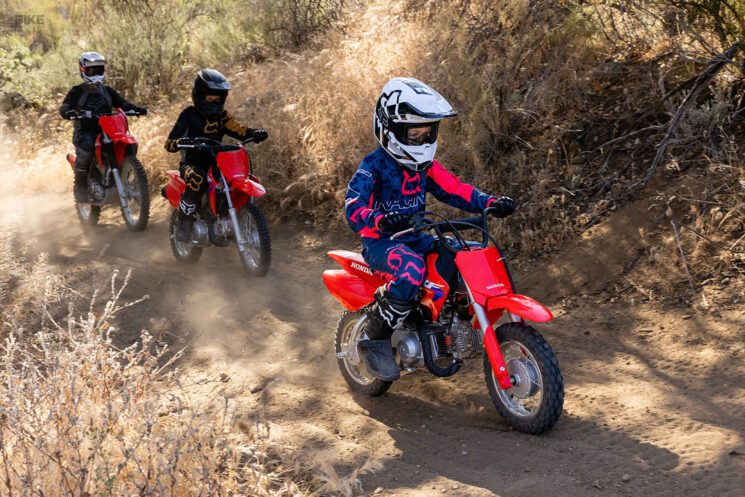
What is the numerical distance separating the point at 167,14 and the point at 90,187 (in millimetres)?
6357

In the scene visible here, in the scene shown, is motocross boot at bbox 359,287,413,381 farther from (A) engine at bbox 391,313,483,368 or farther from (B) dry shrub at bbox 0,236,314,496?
(B) dry shrub at bbox 0,236,314,496

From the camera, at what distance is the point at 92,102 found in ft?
32.4

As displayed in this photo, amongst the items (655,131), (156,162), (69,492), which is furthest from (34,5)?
(69,492)

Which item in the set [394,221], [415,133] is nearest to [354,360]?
[394,221]

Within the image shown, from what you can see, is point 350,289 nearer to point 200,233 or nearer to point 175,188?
point 200,233

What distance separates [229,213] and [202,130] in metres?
0.97

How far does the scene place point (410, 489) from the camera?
3.88m

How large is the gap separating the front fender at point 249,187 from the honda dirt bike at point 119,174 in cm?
249

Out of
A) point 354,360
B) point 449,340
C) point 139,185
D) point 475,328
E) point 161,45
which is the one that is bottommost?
point 354,360

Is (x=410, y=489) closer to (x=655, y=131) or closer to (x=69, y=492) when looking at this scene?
(x=69, y=492)

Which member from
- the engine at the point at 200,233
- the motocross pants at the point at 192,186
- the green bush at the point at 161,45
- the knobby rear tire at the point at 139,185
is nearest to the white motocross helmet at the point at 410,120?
the motocross pants at the point at 192,186

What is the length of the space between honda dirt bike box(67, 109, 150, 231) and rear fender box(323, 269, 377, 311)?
5.17 meters

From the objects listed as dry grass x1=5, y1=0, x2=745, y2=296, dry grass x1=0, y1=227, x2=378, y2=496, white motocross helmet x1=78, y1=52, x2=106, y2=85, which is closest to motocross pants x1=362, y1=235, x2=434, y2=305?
dry grass x1=0, y1=227, x2=378, y2=496

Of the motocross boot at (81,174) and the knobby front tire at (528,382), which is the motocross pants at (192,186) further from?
the knobby front tire at (528,382)
